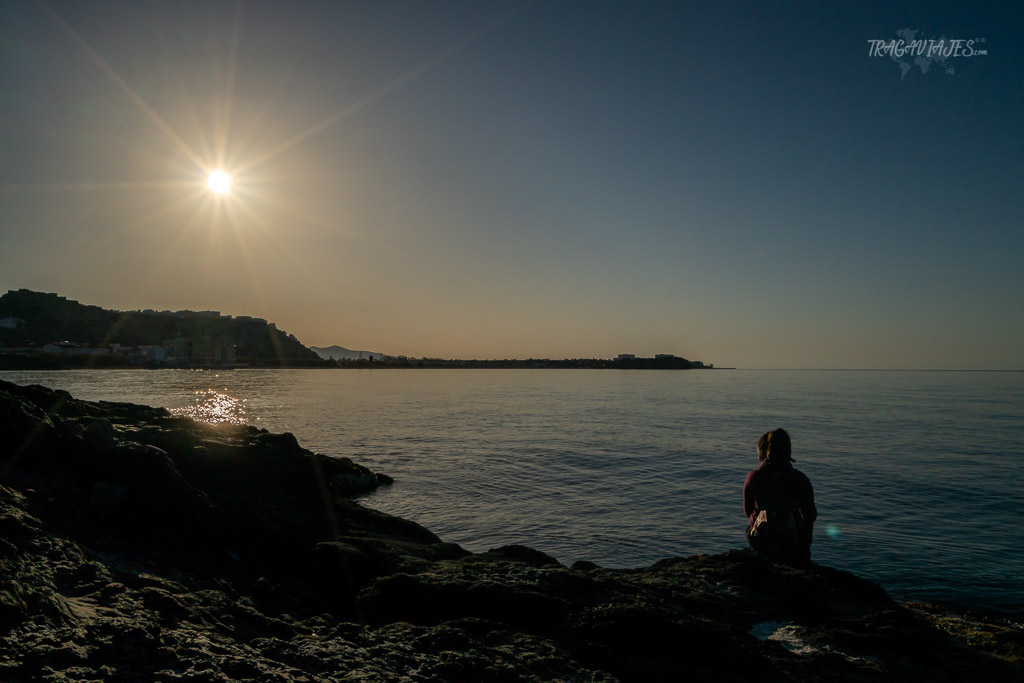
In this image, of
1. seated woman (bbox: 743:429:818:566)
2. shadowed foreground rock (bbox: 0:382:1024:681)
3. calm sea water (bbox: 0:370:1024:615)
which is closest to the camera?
shadowed foreground rock (bbox: 0:382:1024:681)

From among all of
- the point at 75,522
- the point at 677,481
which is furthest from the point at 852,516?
the point at 75,522

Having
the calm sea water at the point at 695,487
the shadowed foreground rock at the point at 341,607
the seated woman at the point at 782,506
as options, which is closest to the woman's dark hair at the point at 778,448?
the seated woman at the point at 782,506

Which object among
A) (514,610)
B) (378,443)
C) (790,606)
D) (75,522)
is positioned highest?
(75,522)

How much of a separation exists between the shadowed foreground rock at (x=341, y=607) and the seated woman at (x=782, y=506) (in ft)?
2.21

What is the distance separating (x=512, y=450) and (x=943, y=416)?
43.6 meters

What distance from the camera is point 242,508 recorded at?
28.4 feet

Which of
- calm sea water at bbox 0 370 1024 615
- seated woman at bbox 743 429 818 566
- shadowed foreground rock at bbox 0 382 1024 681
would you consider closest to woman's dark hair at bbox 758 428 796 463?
seated woman at bbox 743 429 818 566

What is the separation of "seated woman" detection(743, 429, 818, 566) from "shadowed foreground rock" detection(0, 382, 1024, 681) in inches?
26.5

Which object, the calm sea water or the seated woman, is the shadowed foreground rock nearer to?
the seated woman

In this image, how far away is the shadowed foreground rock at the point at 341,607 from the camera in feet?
12.9

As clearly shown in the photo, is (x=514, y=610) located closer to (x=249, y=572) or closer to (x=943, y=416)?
(x=249, y=572)

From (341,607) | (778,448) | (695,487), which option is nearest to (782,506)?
(778,448)

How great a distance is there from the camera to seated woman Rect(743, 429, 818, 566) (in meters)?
8.15

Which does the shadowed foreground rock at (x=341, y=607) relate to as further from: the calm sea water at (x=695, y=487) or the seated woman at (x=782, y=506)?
the calm sea water at (x=695, y=487)
